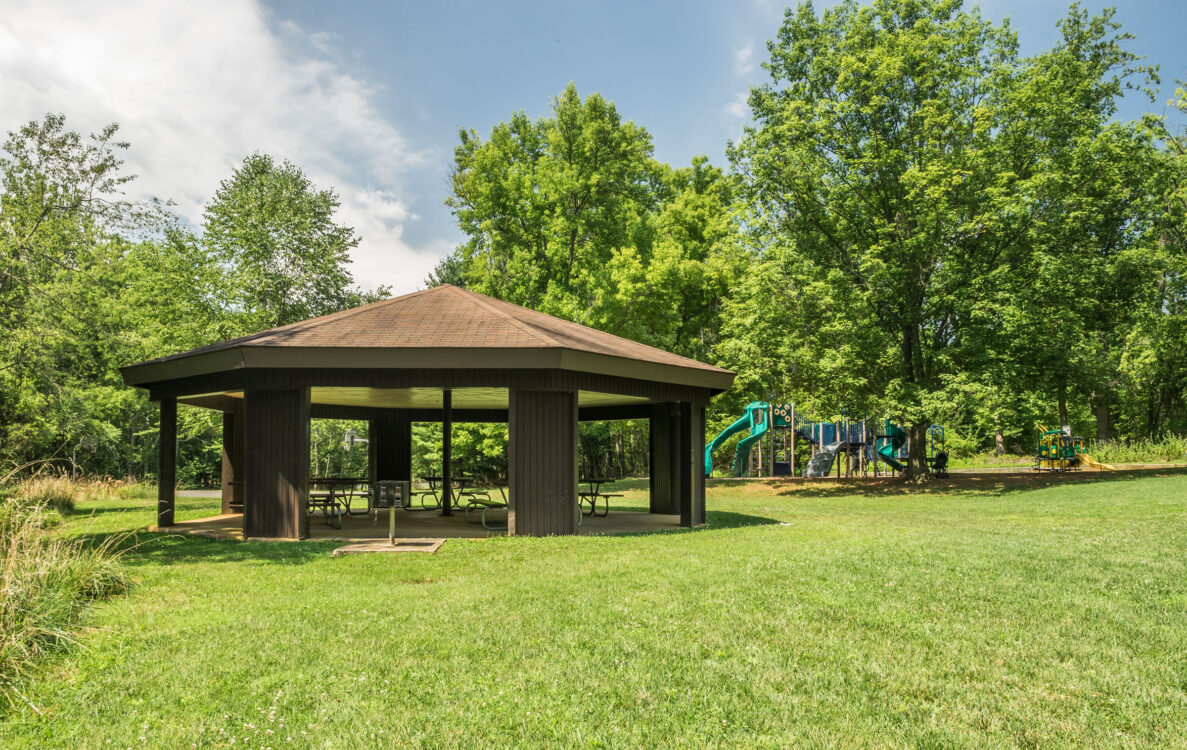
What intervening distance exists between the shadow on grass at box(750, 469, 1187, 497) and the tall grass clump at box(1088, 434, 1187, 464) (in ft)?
17.1

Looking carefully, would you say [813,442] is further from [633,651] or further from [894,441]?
[633,651]

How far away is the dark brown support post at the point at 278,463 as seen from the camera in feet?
36.3

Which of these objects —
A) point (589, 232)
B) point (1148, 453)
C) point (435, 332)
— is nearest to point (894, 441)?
point (1148, 453)

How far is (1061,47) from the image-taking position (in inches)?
1005

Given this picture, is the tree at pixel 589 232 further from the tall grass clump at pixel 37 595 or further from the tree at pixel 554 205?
the tall grass clump at pixel 37 595

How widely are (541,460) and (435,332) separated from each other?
2.51 m

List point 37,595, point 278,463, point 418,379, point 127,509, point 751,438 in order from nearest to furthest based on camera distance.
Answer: point 37,595 → point 418,379 → point 278,463 → point 127,509 → point 751,438

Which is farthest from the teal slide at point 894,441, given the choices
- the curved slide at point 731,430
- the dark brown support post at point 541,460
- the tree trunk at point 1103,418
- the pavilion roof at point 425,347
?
the dark brown support post at point 541,460

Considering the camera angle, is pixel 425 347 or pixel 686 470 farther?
pixel 686 470

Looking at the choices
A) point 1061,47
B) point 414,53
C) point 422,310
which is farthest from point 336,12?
point 1061,47

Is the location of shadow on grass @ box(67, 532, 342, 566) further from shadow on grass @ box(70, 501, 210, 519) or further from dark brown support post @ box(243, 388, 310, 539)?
shadow on grass @ box(70, 501, 210, 519)

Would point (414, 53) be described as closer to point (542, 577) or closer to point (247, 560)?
point (247, 560)

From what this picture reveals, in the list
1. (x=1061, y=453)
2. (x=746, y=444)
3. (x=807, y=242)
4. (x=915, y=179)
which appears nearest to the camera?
(x=915, y=179)

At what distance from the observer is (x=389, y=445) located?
19516 mm
